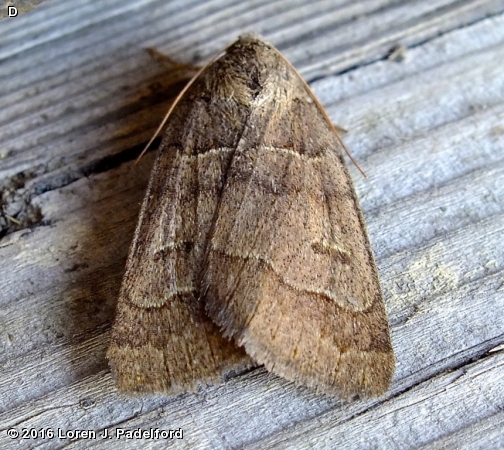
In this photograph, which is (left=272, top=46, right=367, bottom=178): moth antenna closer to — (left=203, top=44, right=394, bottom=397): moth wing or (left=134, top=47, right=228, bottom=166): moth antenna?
(left=203, top=44, right=394, bottom=397): moth wing

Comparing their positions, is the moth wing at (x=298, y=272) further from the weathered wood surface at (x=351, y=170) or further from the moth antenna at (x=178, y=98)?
the moth antenna at (x=178, y=98)

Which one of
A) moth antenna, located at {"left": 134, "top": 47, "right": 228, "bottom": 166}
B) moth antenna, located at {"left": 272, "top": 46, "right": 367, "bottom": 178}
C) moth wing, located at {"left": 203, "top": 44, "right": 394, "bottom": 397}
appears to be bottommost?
moth wing, located at {"left": 203, "top": 44, "right": 394, "bottom": 397}

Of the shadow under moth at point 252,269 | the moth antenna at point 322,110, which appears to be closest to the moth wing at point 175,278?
the shadow under moth at point 252,269

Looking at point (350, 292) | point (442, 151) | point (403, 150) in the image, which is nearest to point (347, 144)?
point (403, 150)

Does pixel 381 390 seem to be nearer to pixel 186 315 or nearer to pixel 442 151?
pixel 186 315

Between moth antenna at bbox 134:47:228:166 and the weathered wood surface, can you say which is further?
moth antenna at bbox 134:47:228:166

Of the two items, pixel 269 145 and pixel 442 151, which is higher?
pixel 269 145

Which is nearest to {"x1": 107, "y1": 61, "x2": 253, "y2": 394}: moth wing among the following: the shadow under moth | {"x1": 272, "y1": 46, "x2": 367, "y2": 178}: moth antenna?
the shadow under moth
